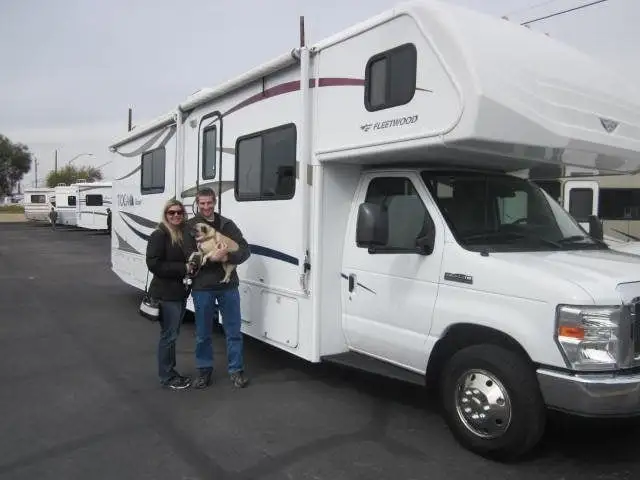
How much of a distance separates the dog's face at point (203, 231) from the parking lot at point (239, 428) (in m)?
1.40

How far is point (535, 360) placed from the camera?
3955 mm

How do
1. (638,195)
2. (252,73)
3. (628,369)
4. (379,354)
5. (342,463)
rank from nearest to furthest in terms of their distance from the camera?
(628,369)
(342,463)
(379,354)
(252,73)
(638,195)

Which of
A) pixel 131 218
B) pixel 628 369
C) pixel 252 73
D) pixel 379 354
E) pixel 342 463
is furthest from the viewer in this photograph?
pixel 131 218

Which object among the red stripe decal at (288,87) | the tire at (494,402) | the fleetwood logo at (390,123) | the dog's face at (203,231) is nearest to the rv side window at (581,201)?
the red stripe decal at (288,87)

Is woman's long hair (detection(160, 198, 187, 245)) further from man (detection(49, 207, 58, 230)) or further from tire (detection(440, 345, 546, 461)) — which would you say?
man (detection(49, 207, 58, 230))

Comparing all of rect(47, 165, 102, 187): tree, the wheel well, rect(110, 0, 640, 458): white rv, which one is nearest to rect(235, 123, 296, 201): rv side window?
rect(110, 0, 640, 458): white rv

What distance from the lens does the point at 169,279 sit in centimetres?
580

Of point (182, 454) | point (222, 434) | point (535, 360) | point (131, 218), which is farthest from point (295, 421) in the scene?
point (131, 218)

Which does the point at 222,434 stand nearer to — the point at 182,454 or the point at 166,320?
the point at 182,454

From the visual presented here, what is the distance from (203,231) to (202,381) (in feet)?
4.56

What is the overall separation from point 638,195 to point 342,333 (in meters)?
8.90

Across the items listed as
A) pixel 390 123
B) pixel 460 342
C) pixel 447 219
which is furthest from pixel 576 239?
pixel 390 123

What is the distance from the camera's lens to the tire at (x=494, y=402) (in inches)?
159

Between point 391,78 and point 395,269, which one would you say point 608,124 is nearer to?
point 391,78
